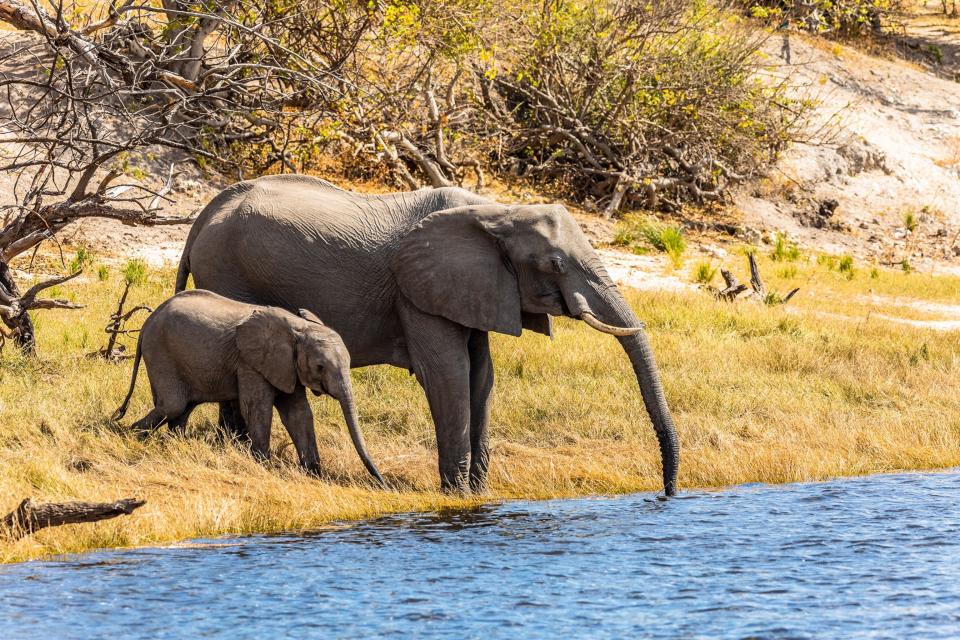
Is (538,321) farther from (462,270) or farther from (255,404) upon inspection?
(255,404)

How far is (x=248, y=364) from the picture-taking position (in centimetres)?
838

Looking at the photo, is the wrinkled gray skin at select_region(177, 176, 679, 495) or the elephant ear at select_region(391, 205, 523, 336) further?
the elephant ear at select_region(391, 205, 523, 336)

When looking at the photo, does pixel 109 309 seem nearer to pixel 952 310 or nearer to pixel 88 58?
pixel 88 58

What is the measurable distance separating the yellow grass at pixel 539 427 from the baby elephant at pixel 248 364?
25cm

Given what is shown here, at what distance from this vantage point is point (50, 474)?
764cm

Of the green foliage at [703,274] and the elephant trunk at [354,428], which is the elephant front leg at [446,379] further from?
→ the green foliage at [703,274]

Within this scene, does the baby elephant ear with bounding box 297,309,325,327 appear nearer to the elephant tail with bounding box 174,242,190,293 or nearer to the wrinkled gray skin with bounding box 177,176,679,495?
the wrinkled gray skin with bounding box 177,176,679,495

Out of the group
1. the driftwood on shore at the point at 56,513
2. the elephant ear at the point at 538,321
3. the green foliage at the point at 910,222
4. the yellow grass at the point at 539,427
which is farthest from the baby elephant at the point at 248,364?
the green foliage at the point at 910,222

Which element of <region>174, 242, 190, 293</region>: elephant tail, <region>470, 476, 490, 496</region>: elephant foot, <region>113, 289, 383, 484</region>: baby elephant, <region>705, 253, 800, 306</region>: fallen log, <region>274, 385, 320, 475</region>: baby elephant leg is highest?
<region>174, 242, 190, 293</region>: elephant tail

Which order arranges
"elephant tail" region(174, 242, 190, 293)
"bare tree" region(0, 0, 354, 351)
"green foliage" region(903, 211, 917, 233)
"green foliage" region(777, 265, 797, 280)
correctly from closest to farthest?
"elephant tail" region(174, 242, 190, 293)
"bare tree" region(0, 0, 354, 351)
"green foliage" region(777, 265, 797, 280)
"green foliage" region(903, 211, 917, 233)

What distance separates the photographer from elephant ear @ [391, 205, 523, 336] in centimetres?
835

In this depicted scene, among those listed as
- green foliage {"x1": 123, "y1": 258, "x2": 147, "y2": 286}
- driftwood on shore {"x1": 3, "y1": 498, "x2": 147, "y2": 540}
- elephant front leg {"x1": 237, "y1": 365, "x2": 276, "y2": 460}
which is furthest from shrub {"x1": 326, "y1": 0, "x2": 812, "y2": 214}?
driftwood on shore {"x1": 3, "y1": 498, "x2": 147, "y2": 540}

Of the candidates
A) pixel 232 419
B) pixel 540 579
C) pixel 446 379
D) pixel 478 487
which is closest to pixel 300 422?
pixel 232 419

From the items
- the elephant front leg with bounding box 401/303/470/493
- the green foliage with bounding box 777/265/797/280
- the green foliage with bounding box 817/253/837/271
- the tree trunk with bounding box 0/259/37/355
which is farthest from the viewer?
the green foliage with bounding box 817/253/837/271
